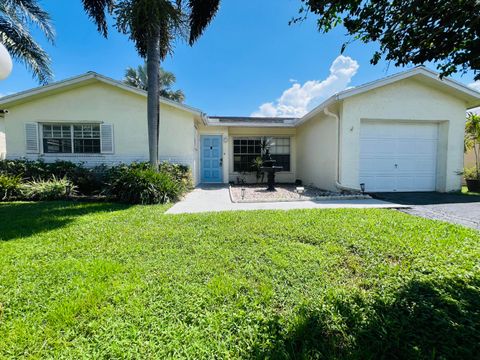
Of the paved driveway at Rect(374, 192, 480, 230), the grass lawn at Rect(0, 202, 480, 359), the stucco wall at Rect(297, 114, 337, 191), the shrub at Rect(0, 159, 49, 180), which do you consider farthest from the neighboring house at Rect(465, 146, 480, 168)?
the shrub at Rect(0, 159, 49, 180)

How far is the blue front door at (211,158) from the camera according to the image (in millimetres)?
12273

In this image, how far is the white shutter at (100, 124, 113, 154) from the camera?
9617 millimetres

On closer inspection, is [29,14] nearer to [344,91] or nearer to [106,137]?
[106,137]

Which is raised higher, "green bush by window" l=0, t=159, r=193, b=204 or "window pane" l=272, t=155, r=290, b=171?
"window pane" l=272, t=155, r=290, b=171

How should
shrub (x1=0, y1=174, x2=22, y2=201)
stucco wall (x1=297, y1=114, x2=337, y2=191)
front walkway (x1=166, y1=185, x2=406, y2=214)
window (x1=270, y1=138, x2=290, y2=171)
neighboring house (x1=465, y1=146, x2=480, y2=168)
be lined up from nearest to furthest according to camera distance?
front walkway (x1=166, y1=185, x2=406, y2=214)
shrub (x1=0, y1=174, x2=22, y2=201)
stucco wall (x1=297, y1=114, x2=337, y2=191)
neighboring house (x1=465, y1=146, x2=480, y2=168)
window (x1=270, y1=138, x2=290, y2=171)

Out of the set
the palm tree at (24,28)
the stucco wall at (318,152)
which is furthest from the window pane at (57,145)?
the stucco wall at (318,152)

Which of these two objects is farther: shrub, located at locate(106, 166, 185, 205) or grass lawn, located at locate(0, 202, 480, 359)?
shrub, located at locate(106, 166, 185, 205)

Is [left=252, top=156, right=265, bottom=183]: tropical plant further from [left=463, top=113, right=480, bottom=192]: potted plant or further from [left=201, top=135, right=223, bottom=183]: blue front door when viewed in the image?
[left=463, top=113, right=480, bottom=192]: potted plant

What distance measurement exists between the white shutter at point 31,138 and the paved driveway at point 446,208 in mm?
13881

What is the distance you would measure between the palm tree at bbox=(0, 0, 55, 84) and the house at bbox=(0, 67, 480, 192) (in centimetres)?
284

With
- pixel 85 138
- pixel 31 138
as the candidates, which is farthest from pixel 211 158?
pixel 31 138

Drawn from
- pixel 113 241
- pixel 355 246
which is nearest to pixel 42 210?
pixel 113 241

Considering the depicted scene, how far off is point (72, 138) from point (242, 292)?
429 inches

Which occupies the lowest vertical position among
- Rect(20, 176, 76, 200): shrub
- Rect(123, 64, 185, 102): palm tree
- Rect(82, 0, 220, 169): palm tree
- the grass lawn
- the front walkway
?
the grass lawn
